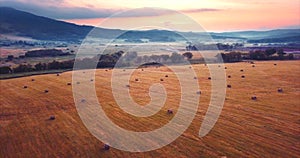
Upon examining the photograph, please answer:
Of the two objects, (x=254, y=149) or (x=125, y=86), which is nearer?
(x=254, y=149)

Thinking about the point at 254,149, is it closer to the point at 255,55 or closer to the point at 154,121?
the point at 154,121

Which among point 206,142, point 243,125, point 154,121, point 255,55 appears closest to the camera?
point 206,142

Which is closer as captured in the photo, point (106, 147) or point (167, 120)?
point (106, 147)

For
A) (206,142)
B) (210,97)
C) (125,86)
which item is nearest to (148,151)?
(206,142)

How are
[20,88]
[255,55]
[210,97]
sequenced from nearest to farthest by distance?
[210,97] → [20,88] → [255,55]

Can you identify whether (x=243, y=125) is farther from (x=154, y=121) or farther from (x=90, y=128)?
(x=90, y=128)

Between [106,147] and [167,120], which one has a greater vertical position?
[167,120]

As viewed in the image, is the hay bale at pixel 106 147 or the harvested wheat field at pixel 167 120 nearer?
the harvested wheat field at pixel 167 120

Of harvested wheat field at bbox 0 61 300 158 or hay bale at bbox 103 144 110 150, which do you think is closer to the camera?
harvested wheat field at bbox 0 61 300 158
